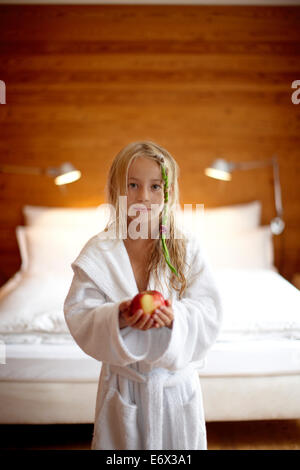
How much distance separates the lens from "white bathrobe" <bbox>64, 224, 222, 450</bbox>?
37.0 inches

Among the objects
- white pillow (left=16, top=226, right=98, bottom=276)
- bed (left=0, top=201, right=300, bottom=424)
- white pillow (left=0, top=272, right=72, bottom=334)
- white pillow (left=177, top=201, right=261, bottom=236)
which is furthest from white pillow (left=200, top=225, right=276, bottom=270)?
white pillow (left=0, top=272, right=72, bottom=334)

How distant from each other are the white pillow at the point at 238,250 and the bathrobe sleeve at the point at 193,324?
1.21m

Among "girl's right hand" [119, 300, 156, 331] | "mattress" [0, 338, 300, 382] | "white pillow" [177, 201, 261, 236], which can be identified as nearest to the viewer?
"girl's right hand" [119, 300, 156, 331]

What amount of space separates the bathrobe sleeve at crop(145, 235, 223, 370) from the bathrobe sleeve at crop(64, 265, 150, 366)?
0.05 metres

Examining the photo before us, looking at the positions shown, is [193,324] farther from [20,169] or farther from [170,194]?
[20,169]

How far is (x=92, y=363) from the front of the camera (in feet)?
4.90

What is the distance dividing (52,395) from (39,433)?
284 mm

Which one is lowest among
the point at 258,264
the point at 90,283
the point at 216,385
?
the point at 216,385

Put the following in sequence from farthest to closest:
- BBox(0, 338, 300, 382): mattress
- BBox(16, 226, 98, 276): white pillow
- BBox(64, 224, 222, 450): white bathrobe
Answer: BBox(16, 226, 98, 276): white pillow → BBox(0, 338, 300, 382): mattress → BBox(64, 224, 222, 450): white bathrobe

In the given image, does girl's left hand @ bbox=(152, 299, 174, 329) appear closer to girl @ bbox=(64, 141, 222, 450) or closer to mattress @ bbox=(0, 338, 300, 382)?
girl @ bbox=(64, 141, 222, 450)

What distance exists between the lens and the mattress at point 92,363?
4.90 feet
